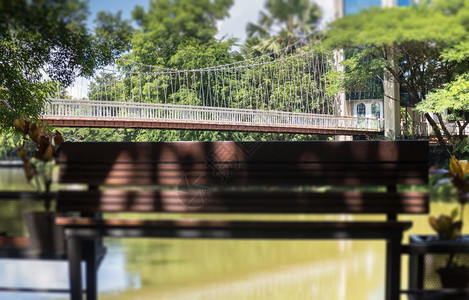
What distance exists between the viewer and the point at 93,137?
3.17m

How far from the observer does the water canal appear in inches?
90.4

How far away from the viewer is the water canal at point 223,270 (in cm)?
229

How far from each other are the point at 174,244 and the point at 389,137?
1.50 metres

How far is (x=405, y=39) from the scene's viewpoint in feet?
7.63

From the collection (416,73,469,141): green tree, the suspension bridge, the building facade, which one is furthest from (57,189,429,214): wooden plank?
(416,73,469,141): green tree

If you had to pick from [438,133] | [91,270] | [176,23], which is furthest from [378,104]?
[91,270]

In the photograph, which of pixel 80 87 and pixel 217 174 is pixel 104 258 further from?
pixel 80 87

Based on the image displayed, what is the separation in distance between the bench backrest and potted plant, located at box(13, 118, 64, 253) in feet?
0.48

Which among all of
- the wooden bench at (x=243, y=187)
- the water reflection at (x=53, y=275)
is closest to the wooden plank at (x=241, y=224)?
the wooden bench at (x=243, y=187)

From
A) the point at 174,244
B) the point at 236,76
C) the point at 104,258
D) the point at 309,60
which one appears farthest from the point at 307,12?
the point at 104,258

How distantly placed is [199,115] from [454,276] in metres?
1.66

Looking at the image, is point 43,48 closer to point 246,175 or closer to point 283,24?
point 283,24

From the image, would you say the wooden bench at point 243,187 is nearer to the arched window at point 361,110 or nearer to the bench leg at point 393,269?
the bench leg at point 393,269

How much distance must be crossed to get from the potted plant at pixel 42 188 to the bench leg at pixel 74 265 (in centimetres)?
10
